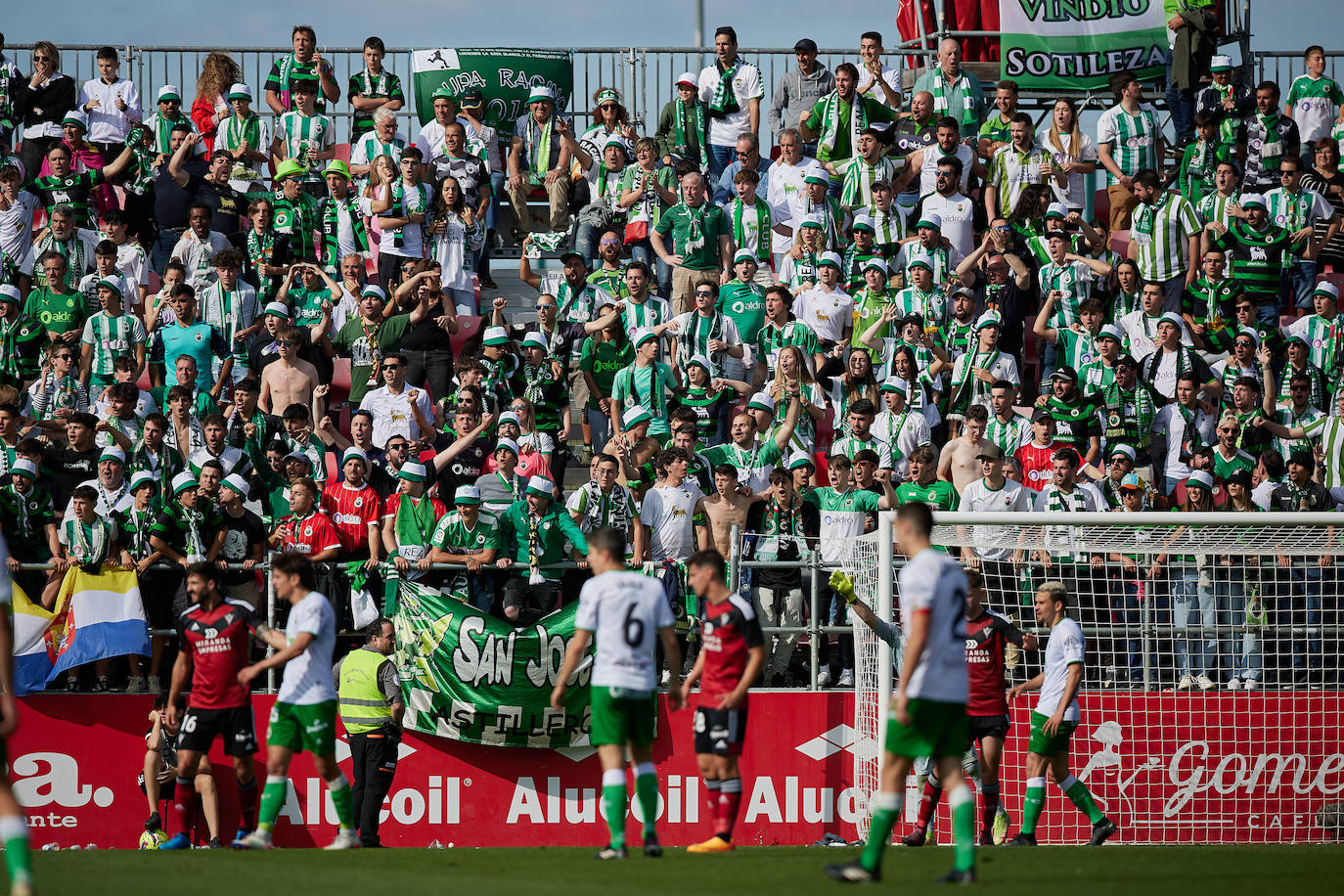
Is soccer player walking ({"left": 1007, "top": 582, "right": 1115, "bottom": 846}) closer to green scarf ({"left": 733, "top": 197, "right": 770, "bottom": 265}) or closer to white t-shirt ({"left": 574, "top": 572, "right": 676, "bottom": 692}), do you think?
white t-shirt ({"left": 574, "top": 572, "right": 676, "bottom": 692})

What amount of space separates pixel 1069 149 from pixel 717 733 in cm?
1133

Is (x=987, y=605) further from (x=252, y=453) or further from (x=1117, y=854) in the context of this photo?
(x=252, y=453)

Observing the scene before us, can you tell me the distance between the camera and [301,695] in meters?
10.8

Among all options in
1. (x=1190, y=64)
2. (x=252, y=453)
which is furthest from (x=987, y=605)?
(x=1190, y=64)

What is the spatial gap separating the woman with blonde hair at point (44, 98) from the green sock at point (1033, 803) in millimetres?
13175

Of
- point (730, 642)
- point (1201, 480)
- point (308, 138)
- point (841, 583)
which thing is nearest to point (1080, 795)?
point (841, 583)

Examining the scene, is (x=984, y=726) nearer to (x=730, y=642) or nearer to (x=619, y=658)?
(x=730, y=642)

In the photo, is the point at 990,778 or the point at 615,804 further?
the point at 990,778

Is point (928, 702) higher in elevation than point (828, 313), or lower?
lower

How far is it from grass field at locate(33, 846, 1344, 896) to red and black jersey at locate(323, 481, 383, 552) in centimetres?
344

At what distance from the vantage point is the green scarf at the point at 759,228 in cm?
1862

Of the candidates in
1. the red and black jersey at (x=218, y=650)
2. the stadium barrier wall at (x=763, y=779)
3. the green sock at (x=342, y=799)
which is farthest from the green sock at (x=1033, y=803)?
the red and black jersey at (x=218, y=650)

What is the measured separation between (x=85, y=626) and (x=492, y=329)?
16.7 ft

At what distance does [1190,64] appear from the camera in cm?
2083
